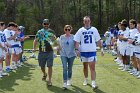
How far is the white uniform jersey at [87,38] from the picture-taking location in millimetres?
11336

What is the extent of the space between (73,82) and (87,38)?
191cm

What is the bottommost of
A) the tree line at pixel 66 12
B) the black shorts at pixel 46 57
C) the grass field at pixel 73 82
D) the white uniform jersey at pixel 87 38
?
the grass field at pixel 73 82

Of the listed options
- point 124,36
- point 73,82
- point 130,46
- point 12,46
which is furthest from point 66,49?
point 12,46

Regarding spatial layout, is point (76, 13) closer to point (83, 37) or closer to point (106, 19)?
point (106, 19)

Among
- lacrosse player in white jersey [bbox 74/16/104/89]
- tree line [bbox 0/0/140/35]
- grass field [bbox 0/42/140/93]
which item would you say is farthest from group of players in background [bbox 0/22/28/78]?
tree line [bbox 0/0/140/35]

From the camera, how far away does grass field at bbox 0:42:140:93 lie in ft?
36.7

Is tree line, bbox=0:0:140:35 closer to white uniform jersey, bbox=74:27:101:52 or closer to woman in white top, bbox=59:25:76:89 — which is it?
woman in white top, bbox=59:25:76:89

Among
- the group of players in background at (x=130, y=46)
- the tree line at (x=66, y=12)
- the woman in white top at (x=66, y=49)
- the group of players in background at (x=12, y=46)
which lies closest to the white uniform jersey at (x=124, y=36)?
the group of players in background at (x=130, y=46)

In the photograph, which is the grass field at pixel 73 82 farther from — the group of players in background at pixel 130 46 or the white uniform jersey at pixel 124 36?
the white uniform jersey at pixel 124 36

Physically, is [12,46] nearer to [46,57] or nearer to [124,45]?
[46,57]

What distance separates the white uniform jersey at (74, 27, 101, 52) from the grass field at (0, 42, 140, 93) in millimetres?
1209

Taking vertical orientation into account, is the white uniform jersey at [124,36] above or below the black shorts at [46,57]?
above

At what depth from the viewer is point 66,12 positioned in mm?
50656

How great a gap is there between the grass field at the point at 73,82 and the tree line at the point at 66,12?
98.1 ft
